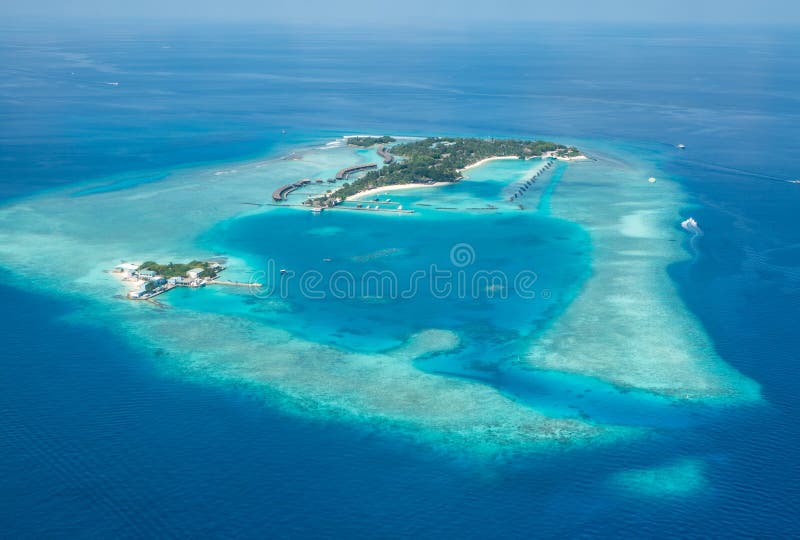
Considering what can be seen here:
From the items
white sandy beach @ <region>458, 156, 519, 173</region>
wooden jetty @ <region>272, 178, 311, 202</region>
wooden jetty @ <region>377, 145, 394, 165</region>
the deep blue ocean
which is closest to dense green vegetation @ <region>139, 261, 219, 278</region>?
the deep blue ocean

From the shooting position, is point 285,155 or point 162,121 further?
point 162,121

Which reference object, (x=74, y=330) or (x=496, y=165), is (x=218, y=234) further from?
(x=496, y=165)

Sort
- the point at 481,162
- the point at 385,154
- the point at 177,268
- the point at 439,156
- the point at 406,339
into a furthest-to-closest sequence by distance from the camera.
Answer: the point at 385,154 → the point at 481,162 → the point at 439,156 → the point at 177,268 → the point at 406,339


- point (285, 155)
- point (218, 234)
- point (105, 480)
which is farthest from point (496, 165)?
point (105, 480)

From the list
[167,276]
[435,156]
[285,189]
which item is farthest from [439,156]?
[167,276]

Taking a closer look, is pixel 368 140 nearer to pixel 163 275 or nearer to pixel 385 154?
pixel 385 154

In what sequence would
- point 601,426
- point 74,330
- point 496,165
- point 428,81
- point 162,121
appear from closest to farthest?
point 601,426 < point 74,330 < point 496,165 < point 162,121 < point 428,81

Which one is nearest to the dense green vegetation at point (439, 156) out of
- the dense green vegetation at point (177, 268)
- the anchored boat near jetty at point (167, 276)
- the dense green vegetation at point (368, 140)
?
the dense green vegetation at point (368, 140)

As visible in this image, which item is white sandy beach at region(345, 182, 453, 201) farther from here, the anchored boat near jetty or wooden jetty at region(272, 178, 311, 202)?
the anchored boat near jetty
